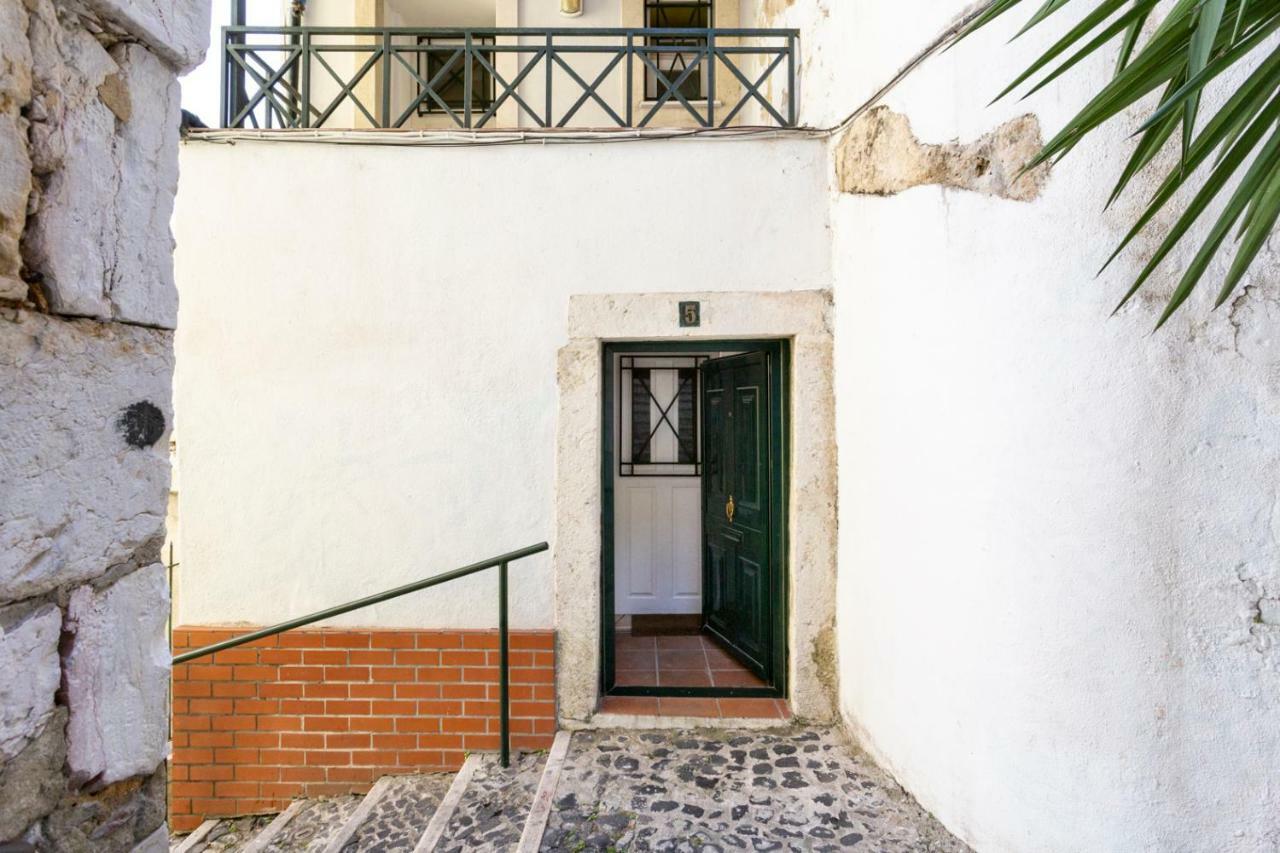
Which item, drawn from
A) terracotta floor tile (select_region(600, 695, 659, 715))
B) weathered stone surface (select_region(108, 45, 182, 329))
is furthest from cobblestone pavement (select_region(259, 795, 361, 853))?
weathered stone surface (select_region(108, 45, 182, 329))

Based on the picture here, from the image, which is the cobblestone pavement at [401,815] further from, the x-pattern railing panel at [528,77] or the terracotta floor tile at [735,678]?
the x-pattern railing panel at [528,77]

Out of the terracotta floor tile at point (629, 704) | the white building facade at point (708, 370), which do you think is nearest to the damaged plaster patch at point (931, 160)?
the white building facade at point (708, 370)

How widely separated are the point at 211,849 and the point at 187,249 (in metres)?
3.22

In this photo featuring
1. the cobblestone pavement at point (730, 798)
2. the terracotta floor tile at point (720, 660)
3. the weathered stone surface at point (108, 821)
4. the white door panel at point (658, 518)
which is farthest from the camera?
the white door panel at point (658, 518)

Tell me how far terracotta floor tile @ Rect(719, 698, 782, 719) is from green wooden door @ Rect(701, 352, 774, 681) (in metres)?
0.20

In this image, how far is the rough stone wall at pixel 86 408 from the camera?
1106 millimetres

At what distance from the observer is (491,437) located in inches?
143

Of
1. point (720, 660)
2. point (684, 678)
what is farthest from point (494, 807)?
point (720, 660)

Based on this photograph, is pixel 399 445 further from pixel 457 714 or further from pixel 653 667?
pixel 653 667

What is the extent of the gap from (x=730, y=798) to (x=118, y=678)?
98.4 inches

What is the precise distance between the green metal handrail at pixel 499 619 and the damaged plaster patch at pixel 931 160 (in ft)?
7.85

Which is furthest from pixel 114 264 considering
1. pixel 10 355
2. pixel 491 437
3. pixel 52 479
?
pixel 491 437

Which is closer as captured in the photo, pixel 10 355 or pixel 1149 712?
pixel 10 355

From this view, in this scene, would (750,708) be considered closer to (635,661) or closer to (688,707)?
(688,707)
